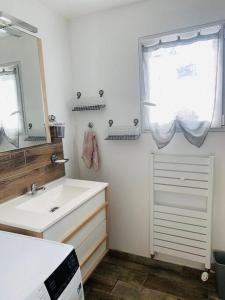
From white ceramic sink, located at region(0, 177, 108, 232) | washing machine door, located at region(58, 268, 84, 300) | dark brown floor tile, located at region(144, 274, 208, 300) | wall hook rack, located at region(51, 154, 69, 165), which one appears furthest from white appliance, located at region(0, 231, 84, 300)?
dark brown floor tile, located at region(144, 274, 208, 300)

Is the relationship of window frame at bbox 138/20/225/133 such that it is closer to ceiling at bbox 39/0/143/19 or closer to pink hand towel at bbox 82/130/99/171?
ceiling at bbox 39/0/143/19

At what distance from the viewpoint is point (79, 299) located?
103 cm

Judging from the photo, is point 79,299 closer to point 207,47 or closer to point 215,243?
point 215,243

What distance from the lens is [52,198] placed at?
1.84 m

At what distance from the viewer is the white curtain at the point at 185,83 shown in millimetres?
1729

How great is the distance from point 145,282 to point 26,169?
1400mm

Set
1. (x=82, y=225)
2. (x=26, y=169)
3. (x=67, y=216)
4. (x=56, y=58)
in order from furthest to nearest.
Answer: (x=56, y=58) → (x=26, y=169) → (x=82, y=225) → (x=67, y=216)

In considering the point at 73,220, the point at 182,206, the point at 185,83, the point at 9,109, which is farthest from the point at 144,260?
the point at 9,109

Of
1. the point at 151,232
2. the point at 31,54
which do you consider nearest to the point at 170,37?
the point at 31,54

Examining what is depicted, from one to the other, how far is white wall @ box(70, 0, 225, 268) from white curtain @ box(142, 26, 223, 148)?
0.39 ft

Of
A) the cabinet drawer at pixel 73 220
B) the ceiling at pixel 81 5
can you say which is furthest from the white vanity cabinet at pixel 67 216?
the ceiling at pixel 81 5

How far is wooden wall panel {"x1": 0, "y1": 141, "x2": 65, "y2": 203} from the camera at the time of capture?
1.55 metres

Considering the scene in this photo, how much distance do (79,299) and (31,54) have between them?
174cm

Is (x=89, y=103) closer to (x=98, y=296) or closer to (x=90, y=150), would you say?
(x=90, y=150)
